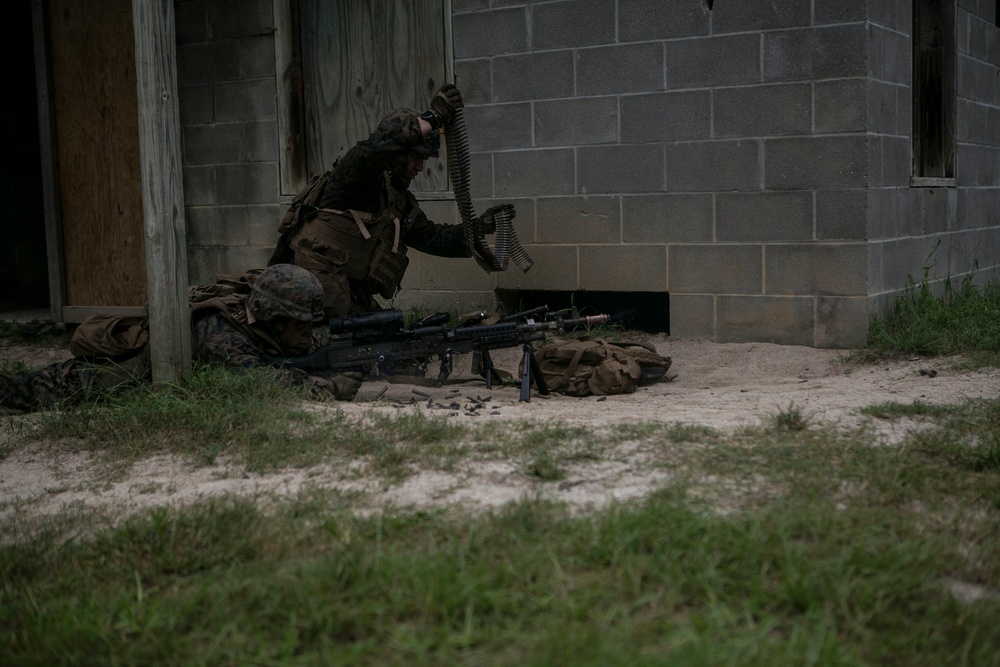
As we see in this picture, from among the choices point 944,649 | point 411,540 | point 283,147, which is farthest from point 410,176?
point 944,649

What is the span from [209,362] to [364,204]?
55.7 inches

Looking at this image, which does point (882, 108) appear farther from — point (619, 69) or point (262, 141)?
point (262, 141)

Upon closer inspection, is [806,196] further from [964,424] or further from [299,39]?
[299,39]

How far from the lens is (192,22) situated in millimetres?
8023

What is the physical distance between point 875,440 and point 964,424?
1.56 feet

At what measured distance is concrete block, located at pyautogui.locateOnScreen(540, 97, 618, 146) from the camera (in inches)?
262

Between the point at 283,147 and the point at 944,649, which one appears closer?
the point at 944,649

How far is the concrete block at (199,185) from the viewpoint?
806 centimetres

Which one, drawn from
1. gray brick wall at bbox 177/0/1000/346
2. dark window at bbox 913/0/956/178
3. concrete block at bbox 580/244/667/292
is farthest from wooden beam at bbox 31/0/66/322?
dark window at bbox 913/0/956/178

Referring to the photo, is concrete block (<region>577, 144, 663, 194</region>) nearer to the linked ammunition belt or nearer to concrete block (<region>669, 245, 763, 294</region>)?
concrete block (<region>669, 245, 763, 294</region>)

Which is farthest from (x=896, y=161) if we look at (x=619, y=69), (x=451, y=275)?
(x=451, y=275)

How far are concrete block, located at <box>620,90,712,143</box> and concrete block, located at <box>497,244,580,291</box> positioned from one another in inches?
32.7

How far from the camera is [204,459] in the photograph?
409 centimetres

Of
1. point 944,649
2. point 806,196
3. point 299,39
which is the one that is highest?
point 299,39
